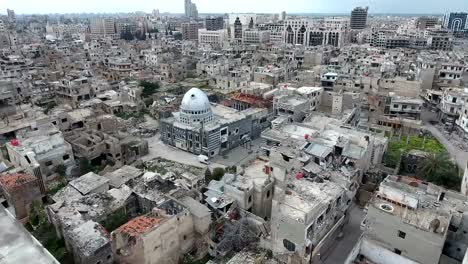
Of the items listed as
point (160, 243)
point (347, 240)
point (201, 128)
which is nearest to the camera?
point (160, 243)

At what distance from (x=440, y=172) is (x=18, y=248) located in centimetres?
4253

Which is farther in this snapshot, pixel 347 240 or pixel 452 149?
pixel 452 149

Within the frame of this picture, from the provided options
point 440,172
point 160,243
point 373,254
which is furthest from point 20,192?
point 440,172

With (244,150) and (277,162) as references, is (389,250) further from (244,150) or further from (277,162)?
(244,150)

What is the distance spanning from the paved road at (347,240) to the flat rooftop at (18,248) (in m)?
22.7

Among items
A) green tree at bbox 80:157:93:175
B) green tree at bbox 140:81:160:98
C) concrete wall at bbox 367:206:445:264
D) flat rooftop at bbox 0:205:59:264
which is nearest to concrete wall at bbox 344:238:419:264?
concrete wall at bbox 367:206:445:264

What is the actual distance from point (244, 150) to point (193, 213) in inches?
959

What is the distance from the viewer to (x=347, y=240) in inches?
1291

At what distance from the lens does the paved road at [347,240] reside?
3047 cm

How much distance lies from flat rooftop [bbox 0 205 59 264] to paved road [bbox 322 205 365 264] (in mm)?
22725

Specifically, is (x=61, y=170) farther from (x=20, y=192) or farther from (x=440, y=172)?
(x=440, y=172)

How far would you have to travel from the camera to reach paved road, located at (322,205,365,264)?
3047 cm

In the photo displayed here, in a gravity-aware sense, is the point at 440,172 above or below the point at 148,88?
below

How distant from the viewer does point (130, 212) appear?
112ft
